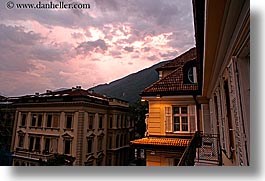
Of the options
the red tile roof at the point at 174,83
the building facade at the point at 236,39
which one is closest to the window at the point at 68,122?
the red tile roof at the point at 174,83

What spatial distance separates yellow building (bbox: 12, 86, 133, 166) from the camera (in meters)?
1.63

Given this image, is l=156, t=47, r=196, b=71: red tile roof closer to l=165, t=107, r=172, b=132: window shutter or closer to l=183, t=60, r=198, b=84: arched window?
l=183, t=60, r=198, b=84: arched window

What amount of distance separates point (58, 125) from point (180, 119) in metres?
1.55

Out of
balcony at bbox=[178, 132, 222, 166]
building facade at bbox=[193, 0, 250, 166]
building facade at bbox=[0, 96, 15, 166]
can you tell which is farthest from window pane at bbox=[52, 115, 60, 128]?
balcony at bbox=[178, 132, 222, 166]

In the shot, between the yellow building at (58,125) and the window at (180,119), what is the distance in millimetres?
1150

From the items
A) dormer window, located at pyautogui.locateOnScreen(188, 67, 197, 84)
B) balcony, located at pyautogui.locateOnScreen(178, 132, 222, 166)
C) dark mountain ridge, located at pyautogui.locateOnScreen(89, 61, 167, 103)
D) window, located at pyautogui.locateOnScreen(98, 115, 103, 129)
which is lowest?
balcony, located at pyautogui.locateOnScreen(178, 132, 222, 166)

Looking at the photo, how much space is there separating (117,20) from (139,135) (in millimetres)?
1067

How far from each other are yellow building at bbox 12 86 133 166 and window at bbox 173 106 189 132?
115 cm

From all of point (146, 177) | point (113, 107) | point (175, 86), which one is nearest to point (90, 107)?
point (113, 107)

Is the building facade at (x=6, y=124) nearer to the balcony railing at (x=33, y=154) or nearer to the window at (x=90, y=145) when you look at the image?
the balcony railing at (x=33, y=154)

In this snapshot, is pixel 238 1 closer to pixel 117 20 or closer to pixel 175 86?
pixel 117 20

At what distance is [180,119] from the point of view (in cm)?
263

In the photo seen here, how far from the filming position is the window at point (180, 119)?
8.38ft

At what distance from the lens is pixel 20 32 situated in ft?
5.43
